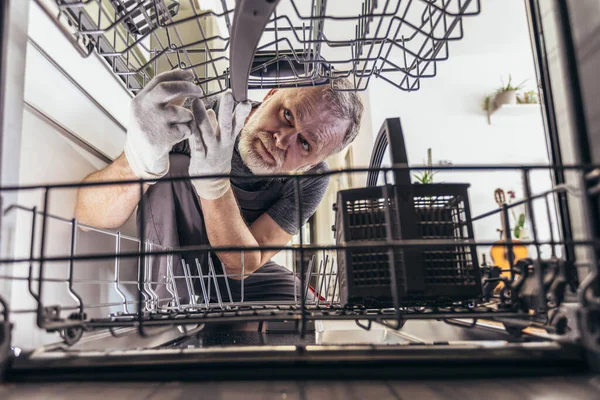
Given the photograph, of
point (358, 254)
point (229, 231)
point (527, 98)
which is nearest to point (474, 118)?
point (527, 98)

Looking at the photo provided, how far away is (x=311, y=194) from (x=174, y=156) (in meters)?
0.51

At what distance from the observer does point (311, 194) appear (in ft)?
4.50

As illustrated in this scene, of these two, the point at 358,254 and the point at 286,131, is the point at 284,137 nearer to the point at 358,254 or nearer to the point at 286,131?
the point at 286,131

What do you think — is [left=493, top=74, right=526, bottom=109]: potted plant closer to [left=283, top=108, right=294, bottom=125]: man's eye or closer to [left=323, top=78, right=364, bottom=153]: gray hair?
[left=323, top=78, right=364, bottom=153]: gray hair

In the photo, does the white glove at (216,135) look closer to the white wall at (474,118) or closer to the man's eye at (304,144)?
the man's eye at (304,144)

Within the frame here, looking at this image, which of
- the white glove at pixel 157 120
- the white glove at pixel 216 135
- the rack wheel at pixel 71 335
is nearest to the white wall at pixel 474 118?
the white glove at pixel 216 135

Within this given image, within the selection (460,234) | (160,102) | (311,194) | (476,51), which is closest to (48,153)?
(160,102)

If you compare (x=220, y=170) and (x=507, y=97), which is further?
(x=507, y=97)

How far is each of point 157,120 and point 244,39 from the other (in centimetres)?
41

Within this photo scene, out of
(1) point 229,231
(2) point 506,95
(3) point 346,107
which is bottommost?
(1) point 229,231

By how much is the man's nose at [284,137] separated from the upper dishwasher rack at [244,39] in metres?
0.27

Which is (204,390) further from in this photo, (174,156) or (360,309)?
(174,156)

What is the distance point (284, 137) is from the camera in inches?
46.9

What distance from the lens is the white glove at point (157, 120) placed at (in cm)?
62
